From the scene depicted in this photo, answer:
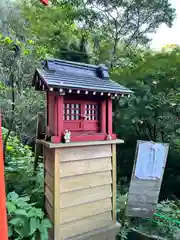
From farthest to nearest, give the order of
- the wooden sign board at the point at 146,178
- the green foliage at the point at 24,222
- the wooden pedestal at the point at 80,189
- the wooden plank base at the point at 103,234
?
1. the wooden sign board at the point at 146,178
2. the wooden plank base at the point at 103,234
3. the wooden pedestal at the point at 80,189
4. the green foliage at the point at 24,222

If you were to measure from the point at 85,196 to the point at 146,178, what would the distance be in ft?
3.52

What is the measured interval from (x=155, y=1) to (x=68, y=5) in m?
2.40

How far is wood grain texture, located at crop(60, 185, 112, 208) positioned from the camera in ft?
9.15

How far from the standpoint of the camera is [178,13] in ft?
19.3

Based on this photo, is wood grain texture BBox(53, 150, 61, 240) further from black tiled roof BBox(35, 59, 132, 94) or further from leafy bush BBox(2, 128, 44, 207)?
black tiled roof BBox(35, 59, 132, 94)

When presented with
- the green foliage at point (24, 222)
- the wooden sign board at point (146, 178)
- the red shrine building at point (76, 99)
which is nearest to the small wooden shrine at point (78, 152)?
the red shrine building at point (76, 99)

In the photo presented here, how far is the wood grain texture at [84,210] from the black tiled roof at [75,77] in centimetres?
162

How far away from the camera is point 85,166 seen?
2939 millimetres

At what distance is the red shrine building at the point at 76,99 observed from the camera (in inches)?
106

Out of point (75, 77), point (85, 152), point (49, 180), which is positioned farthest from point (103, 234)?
point (75, 77)

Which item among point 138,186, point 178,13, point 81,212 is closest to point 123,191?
point 138,186

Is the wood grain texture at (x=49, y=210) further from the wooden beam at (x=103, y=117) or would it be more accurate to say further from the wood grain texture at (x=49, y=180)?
the wooden beam at (x=103, y=117)

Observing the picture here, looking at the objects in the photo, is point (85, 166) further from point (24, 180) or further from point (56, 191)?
point (24, 180)

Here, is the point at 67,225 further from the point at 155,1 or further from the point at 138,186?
the point at 155,1
